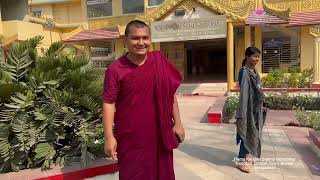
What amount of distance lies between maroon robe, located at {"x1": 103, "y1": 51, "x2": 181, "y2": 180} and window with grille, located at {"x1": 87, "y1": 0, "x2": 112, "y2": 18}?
59.3ft

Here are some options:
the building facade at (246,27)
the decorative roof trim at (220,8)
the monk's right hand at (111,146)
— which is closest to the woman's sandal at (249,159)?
the monk's right hand at (111,146)

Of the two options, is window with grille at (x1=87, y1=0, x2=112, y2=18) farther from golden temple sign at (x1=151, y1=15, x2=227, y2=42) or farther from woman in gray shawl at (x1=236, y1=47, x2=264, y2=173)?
woman in gray shawl at (x1=236, y1=47, x2=264, y2=173)

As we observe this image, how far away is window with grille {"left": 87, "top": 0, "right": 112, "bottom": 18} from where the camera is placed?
2023cm

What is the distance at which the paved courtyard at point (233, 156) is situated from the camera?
4.51 m

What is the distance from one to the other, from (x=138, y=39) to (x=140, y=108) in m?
0.51

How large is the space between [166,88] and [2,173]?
1.83m

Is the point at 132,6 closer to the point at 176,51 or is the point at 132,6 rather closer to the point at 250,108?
the point at 176,51

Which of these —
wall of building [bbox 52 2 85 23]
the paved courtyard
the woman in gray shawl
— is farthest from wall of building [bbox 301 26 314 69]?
the woman in gray shawl

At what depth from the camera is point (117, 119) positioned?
2.78 m

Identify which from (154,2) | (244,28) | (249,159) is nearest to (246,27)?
(244,28)

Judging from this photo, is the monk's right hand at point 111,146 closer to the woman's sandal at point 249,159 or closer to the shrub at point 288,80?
the woman's sandal at point 249,159

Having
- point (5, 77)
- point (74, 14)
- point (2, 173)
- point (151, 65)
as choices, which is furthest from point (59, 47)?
point (74, 14)

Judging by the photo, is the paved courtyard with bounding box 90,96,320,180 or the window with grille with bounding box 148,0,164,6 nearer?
the paved courtyard with bounding box 90,96,320,180

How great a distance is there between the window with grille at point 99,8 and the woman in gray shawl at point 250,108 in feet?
54.3
